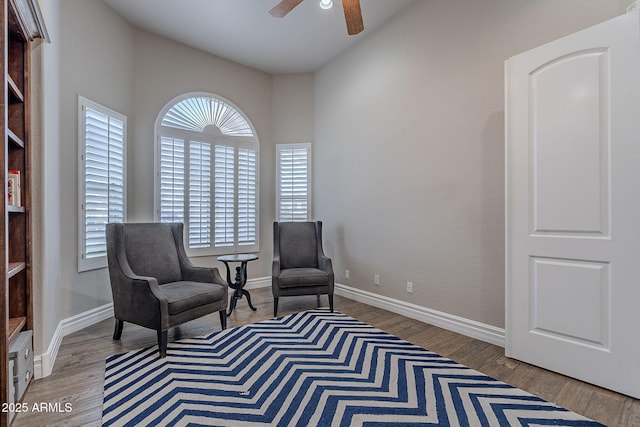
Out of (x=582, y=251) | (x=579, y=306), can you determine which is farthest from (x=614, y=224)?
(x=579, y=306)

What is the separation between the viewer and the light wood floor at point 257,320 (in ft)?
5.87

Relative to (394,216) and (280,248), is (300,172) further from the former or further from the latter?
(394,216)

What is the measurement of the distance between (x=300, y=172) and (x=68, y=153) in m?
2.87

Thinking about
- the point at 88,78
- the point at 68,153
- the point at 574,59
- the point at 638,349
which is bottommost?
the point at 638,349

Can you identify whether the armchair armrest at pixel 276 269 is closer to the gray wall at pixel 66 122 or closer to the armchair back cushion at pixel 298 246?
the armchair back cushion at pixel 298 246

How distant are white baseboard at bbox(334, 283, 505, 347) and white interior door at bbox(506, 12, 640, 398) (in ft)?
0.98

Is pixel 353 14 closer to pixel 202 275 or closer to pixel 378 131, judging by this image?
pixel 378 131

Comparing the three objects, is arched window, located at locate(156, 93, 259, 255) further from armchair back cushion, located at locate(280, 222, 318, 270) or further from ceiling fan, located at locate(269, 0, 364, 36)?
ceiling fan, located at locate(269, 0, 364, 36)

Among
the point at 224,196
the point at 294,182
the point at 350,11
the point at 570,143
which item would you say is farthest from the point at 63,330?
the point at 570,143

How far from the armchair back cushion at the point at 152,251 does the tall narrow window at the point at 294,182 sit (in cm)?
197

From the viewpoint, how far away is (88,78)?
328 cm

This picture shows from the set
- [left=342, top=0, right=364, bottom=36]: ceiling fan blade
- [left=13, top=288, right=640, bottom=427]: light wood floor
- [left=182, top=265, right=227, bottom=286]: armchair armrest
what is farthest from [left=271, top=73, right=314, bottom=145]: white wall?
[left=13, top=288, right=640, bottom=427]: light wood floor

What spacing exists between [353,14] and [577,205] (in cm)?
211

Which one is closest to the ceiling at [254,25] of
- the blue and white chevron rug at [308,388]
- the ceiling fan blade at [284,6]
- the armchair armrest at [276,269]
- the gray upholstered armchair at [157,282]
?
the ceiling fan blade at [284,6]
